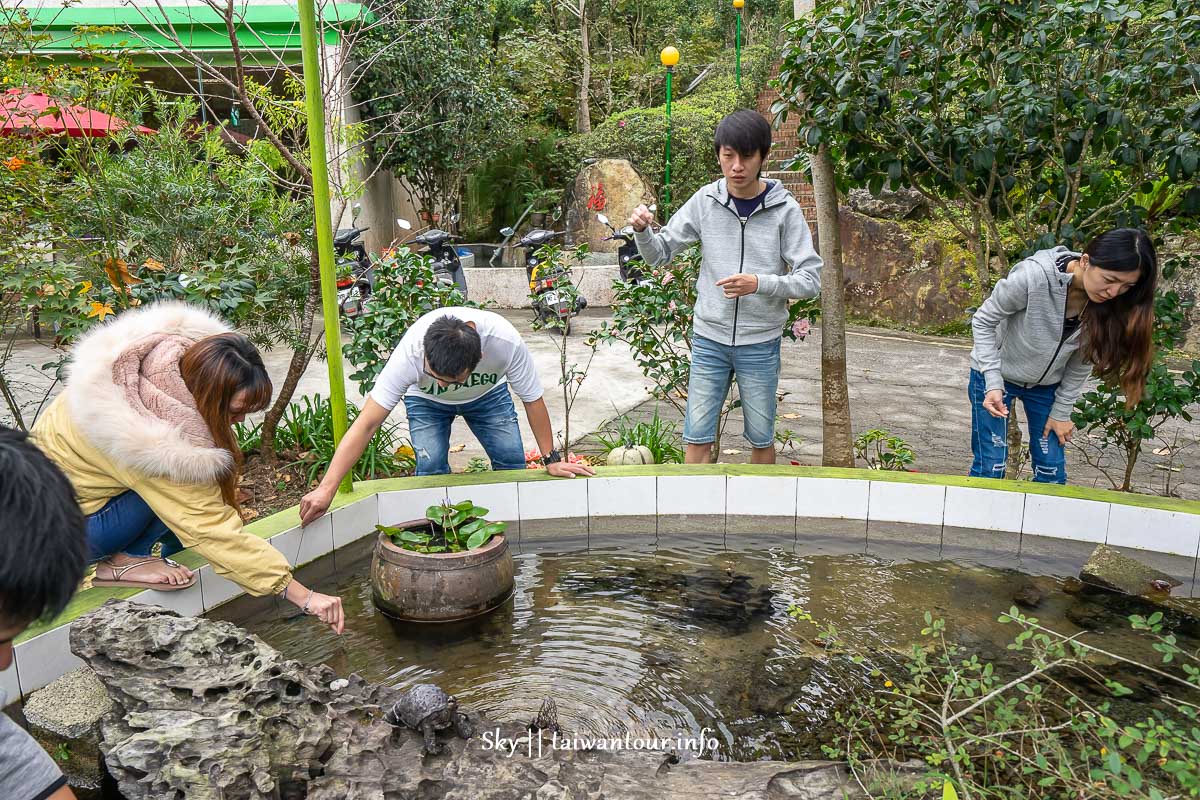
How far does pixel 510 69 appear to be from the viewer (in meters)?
14.6

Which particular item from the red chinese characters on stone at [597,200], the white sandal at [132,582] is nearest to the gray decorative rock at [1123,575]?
the white sandal at [132,582]

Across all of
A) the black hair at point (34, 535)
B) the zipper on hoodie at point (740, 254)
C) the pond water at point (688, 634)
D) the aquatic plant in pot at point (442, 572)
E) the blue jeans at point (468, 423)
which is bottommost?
the pond water at point (688, 634)

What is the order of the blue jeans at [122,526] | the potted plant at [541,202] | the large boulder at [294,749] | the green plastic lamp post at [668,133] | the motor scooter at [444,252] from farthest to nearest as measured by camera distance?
the potted plant at [541,202] < the green plastic lamp post at [668,133] < the motor scooter at [444,252] < the blue jeans at [122,526] < the large boulder at [294,749]

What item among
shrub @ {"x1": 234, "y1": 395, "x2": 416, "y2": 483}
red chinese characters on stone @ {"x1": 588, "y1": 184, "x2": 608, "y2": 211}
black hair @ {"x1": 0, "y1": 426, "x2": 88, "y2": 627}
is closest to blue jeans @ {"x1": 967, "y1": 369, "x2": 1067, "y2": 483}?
shrub @ {"x1": 234, "y1": 395, "x2": 416, "y2": 483}

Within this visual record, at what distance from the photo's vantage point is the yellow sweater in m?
2.55

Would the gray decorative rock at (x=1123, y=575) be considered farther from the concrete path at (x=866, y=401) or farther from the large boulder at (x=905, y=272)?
the large boulder at (x=905, y=272)

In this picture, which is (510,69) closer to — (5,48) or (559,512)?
(5,48)

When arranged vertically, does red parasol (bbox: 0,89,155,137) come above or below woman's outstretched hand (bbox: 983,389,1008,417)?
above

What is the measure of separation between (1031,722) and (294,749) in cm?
175

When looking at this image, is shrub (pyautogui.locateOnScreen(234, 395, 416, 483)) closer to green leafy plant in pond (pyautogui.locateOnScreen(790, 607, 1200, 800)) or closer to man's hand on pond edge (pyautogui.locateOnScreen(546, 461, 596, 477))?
man's hand on pond edge (pyautogui.locateOnScreen(546, 461, 596, 477))

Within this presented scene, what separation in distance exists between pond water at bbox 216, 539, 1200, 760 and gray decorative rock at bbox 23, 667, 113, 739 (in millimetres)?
620

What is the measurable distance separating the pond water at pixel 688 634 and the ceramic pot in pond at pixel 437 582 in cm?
7

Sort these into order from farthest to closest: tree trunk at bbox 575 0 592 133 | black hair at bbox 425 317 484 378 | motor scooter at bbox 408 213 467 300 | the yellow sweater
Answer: tree trunk at bbox 575 0 592 133, motor scooter at bbox 408 213 467 300, black hair at bbox 425 317 484 378, the yellow sweater

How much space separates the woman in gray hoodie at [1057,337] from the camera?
10.7 ft
